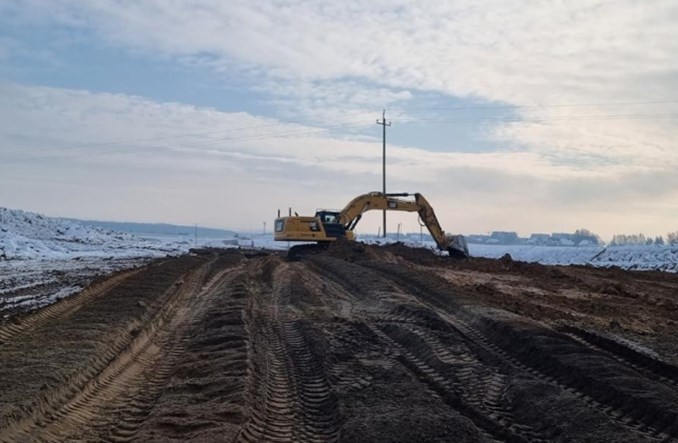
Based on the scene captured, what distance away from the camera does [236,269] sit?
2416cm

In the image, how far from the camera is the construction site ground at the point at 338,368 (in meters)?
6.22

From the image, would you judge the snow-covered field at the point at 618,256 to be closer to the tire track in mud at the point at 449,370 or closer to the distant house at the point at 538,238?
the tire track in mud at the point at 449,370

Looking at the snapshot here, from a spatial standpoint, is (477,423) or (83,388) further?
(83,388)

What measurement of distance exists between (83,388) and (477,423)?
14.4ft

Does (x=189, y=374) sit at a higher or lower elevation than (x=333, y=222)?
lower

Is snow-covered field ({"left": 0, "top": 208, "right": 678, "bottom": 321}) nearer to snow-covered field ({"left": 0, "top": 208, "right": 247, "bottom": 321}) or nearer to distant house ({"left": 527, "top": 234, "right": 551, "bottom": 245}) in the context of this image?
snow-covered field ({"left": 0, "top": 208, "right": 247, "bottom": 321})

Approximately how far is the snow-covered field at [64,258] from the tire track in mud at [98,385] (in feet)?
11.6

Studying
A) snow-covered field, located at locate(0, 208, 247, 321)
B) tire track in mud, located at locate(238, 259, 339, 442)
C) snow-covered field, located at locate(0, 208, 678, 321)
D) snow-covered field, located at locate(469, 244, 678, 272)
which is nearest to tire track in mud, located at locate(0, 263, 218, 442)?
tire track in mud, located at locate(238, 259, 339, 442)

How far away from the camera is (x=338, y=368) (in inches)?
340

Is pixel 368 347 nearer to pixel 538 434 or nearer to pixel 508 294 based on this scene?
pixel 538 434

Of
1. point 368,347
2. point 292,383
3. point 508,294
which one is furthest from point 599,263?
point 292,383

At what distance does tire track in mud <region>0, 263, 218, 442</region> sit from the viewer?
6.10 meters

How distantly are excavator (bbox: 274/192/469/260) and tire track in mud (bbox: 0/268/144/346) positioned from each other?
1484 cm

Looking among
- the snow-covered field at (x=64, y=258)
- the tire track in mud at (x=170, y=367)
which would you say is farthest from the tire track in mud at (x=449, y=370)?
the snow-covered field at (x=64, y=258)
